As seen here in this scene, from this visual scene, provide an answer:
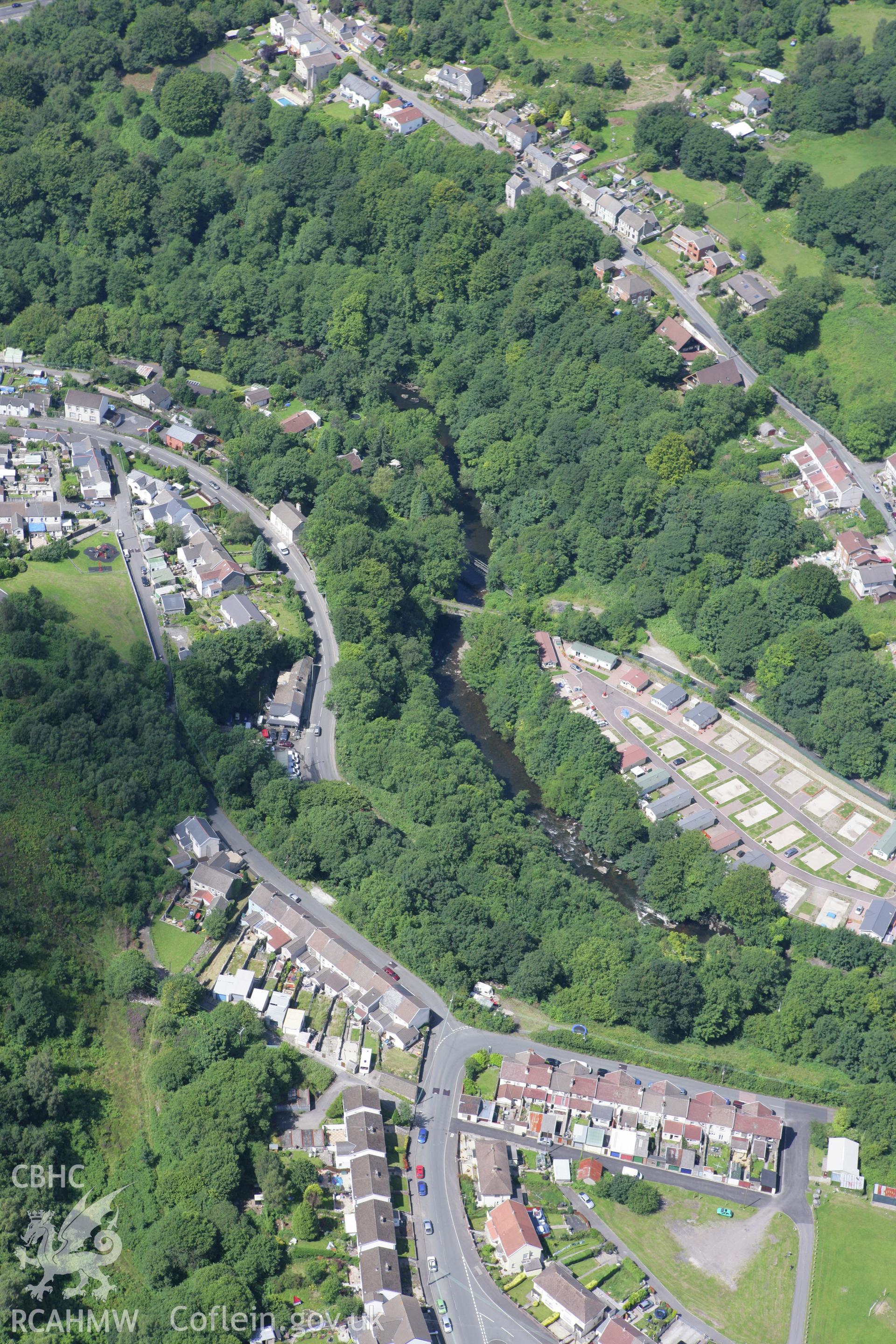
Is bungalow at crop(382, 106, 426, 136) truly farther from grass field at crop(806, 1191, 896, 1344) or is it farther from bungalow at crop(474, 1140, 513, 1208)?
grass field at crop(806, 1191, 896, 1344)

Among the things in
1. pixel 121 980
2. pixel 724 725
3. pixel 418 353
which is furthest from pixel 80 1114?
pixel 418 353

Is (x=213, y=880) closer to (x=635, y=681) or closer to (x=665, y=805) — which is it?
(x=665, y=805)

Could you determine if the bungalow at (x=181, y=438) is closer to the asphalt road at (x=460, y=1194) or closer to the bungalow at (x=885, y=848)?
the asphalt road at (x=460, y=1194)

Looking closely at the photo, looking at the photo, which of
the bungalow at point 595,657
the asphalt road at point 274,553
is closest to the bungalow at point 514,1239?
the asphalt road at point 274,553

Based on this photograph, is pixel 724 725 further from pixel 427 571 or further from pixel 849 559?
pixel 427 571

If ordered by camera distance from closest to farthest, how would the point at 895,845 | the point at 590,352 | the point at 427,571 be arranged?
the point at 895,845 < the point at 427,571 < the point at 590,352

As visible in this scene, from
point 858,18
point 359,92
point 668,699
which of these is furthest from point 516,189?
point 668,699

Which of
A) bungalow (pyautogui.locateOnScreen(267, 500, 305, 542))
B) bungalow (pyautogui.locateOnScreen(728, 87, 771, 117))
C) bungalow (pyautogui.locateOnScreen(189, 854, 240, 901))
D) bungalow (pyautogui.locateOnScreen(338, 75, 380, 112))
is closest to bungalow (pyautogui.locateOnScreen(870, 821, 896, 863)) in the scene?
bungalow (pyautogui.locateOnScreen(189, 854, 240, 901))
